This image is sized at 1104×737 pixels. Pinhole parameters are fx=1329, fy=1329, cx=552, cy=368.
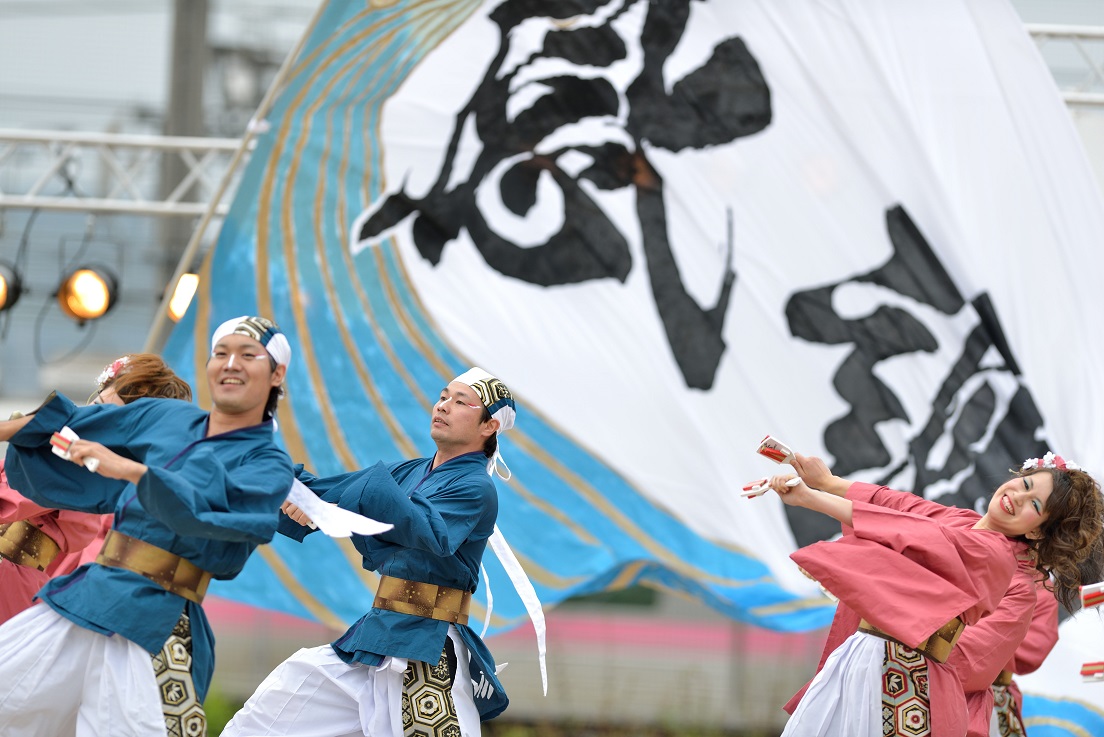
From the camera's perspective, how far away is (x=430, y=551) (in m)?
2.75

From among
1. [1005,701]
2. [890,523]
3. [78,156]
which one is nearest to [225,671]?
[78,156]

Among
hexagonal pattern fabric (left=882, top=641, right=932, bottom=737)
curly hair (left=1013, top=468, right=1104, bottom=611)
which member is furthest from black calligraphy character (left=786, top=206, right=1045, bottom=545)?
hexagonal pattern fabric (left=882, top=641, right=932, bottom=737)

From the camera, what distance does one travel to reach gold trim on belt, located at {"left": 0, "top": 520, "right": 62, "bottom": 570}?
325cm

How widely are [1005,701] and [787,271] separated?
1.77 m

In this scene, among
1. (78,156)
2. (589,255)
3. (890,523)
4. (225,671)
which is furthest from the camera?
(225,671)

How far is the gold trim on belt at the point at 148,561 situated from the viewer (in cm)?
242

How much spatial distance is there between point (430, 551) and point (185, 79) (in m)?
6.59

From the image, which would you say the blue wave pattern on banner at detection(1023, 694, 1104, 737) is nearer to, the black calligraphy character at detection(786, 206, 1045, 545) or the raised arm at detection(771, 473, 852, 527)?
the black calligraphy character at detection(786, 206, 1045, 545)

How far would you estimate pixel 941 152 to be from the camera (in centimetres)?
495

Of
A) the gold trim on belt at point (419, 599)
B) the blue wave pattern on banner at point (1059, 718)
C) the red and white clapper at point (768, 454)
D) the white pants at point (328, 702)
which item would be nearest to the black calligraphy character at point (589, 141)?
the blue wave pattern on banner at point (1059, 718)

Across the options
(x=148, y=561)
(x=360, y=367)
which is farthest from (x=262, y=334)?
(x=360, y=367)

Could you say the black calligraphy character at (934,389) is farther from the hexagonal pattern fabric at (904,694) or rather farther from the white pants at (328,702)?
the white pants at (328,702)

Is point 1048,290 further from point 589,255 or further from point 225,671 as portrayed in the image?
point 225,671

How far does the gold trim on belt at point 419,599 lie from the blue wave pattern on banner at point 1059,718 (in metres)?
2.32
